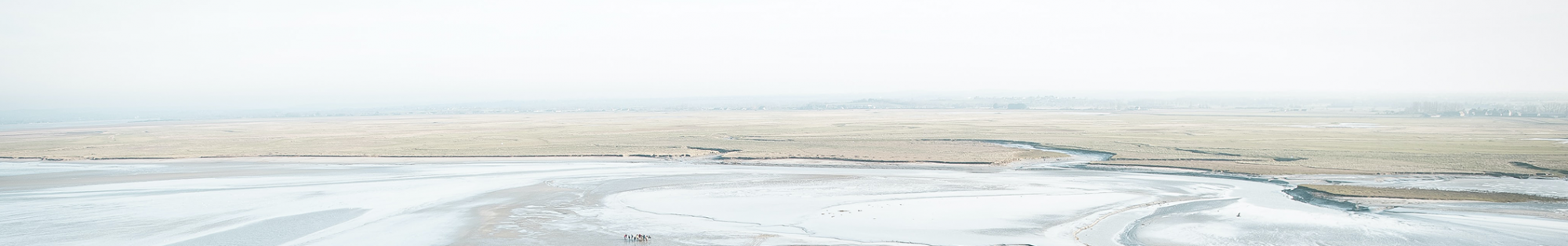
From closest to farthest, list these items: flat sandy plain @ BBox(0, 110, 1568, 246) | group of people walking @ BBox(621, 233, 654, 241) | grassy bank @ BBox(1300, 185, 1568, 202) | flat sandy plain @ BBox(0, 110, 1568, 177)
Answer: group of people walking @ BBox(621, 233, 654, 241) < flat sandy plain @ BBox(0, 110, 1568, 246) < grassy bank @ BBox(1300, 185, 1568, 202) < flat sandy plain @ BBox(0, 110, 1568, 177)

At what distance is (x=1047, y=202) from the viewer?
2144 centimetres

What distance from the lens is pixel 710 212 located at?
801 inches

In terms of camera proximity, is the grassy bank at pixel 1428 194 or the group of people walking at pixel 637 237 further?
the grassy bank at pixel 1428 194

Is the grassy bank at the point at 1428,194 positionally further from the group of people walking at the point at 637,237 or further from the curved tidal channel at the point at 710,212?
the group of people walking at the point at 637,237

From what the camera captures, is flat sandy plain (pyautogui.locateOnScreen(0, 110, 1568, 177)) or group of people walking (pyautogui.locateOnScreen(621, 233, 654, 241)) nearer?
group of people walking (pyautogui.locateOnScreen(621, 233, 654, 241))

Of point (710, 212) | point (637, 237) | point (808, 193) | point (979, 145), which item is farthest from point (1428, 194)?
point (979, 145)

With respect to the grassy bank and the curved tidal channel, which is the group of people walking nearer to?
the curved tidal channel

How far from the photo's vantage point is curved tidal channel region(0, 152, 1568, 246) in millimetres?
16562

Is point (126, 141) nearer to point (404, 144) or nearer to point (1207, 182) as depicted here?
point (404, 144)

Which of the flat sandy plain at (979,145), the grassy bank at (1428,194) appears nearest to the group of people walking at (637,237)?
the grassy bank at (1428,194)

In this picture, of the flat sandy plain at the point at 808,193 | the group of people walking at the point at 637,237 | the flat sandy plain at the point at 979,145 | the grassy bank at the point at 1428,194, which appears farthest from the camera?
the flat sandy plain at the point at 979,145

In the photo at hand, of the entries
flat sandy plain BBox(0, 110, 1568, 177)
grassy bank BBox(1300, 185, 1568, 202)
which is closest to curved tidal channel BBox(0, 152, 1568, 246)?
grassy bank BBox(1300, 185, 1568, 202)

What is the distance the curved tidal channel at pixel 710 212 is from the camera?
16.6 m

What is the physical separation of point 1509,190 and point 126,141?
68251 millimetres
